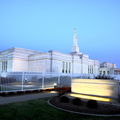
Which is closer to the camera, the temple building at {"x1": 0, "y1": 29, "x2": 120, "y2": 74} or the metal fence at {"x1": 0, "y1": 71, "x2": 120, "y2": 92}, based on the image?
the metal fence at {"x1": 0, "y1": 71, "x2": 120, "y2": 92}

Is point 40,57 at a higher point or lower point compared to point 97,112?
higher

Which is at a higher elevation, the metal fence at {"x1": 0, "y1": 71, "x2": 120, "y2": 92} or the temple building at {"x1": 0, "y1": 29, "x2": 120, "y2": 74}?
the temple building at {"x1": 0, "y1": 29, "x2": 120, "y2": 74}

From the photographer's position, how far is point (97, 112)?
244 inches

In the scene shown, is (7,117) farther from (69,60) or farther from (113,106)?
(69,60)

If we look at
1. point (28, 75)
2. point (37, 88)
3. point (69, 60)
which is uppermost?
point (69, 60)

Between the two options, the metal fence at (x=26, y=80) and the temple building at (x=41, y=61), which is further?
the temple building at (x=41, y=61)

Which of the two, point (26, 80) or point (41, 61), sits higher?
point (41, 61)

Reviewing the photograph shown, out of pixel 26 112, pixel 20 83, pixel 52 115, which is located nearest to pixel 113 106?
pixel 52 115

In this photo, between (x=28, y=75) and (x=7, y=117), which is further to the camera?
(x=28, y=75)

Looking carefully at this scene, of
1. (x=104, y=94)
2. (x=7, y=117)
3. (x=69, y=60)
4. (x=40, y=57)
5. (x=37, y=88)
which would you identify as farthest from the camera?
(x=69, y=60)

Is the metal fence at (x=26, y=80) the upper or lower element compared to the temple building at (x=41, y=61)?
lower

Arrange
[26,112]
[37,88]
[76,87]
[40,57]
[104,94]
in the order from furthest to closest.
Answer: [40,57] < [37,88] < [76,87] < [104,94] < [26,112]

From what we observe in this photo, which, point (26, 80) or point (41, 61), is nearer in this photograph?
point (26, 80)

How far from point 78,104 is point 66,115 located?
1.84 metres
